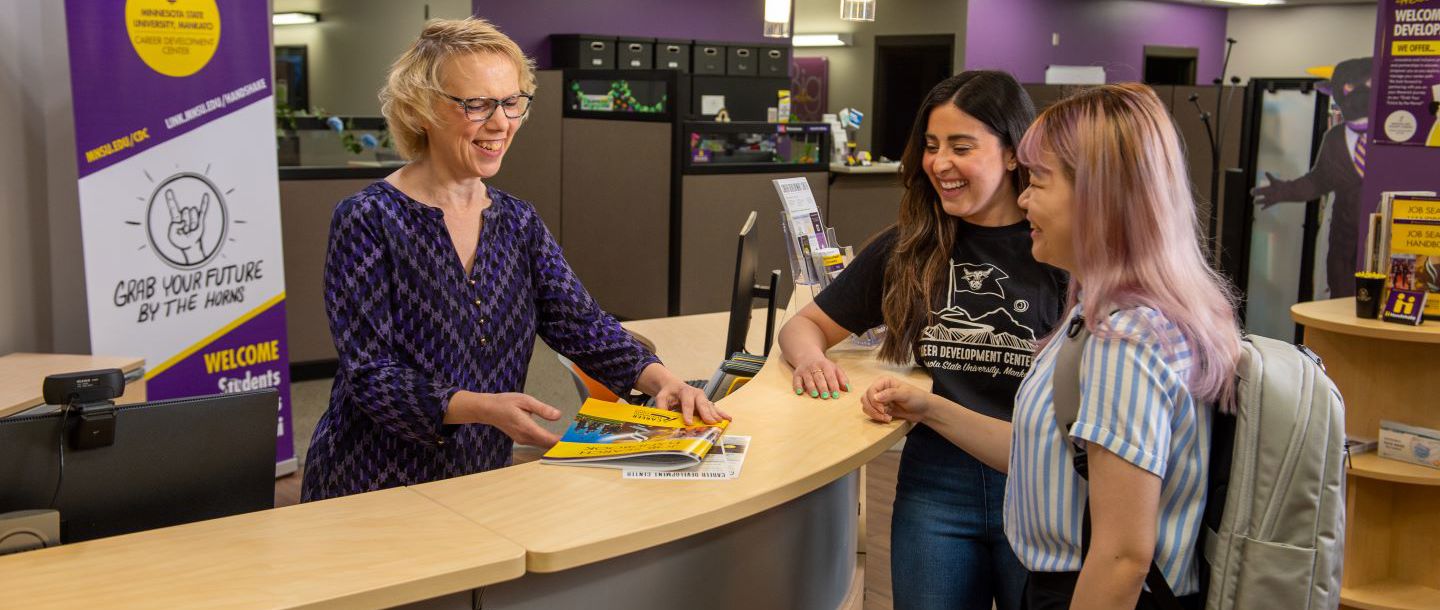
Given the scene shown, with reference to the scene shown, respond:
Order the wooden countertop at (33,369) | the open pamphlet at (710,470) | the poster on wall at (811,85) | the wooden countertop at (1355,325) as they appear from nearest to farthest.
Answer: the open pamphlet at (710,470), the wooden countertop at (33,369), the wooden countertop at (1355,325), the poster on wall at (811,85)

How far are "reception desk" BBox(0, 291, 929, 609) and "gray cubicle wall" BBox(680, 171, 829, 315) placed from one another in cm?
541

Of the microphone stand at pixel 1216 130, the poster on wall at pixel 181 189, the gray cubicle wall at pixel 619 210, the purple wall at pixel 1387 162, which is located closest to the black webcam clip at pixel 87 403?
the poster on wall at pixel 181 189

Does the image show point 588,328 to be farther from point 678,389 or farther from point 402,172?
point 402,172

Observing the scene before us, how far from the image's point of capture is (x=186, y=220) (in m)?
4.15

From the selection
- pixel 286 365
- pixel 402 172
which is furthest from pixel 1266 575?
pixel 286 365

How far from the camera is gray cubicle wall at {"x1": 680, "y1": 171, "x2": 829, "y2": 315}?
7367 millimetres

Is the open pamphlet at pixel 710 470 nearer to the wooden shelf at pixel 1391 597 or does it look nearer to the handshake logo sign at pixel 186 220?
the wooden shelf at pixel 1391 597

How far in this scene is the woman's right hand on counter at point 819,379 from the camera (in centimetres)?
219

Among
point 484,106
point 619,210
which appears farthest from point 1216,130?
point 484,106

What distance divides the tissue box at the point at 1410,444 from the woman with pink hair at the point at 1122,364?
2413mm

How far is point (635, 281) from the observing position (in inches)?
301

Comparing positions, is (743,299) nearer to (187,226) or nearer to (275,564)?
(275,564)

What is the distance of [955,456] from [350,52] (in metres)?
9.81

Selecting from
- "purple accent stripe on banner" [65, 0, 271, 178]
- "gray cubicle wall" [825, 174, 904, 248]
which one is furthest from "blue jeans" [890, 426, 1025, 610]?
"gray cubicle wall" [825, 174, 904, 248]
